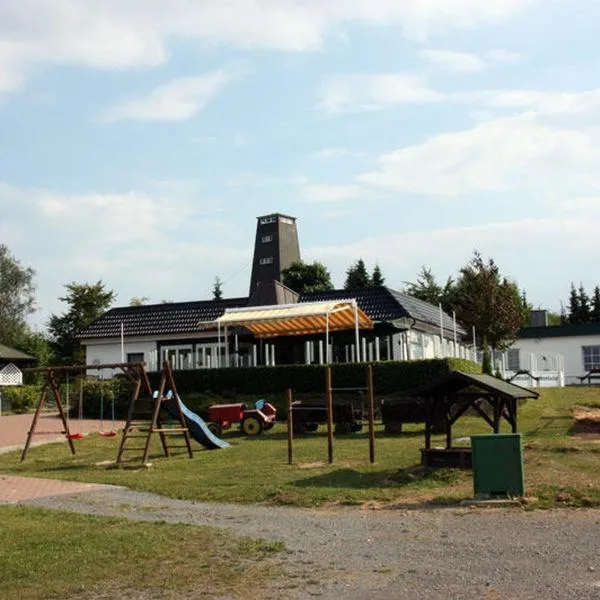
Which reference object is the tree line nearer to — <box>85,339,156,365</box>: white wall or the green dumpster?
<box>85,339,156,365</box>: white wall

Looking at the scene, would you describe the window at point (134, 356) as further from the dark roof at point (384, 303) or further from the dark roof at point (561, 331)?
the dark roof at point (561, 331)

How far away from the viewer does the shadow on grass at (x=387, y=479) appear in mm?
13508

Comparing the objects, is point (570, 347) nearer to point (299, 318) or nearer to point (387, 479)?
point (299, 318)

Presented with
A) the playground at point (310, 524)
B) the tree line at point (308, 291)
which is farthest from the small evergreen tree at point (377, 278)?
the playground at point (310, 524)

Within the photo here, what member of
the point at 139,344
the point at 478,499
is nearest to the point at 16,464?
the point at 478,499

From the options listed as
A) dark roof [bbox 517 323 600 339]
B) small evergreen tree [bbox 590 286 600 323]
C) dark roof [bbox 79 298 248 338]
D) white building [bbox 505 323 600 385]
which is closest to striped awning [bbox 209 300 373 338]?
dark roof [bbox 79 298 248 338]

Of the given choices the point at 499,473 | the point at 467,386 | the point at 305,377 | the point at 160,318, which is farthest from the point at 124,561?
the point at 160,318

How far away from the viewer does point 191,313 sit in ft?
141

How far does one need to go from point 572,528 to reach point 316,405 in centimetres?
1376

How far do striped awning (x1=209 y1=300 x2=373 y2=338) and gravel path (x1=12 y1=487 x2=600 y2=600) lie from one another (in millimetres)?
18689

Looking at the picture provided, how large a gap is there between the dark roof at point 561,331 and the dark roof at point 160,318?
70.8ft

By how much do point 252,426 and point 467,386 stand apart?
9752mm

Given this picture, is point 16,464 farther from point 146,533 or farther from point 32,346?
point 32,346

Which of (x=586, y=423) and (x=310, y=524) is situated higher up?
(x=586, y=423)
